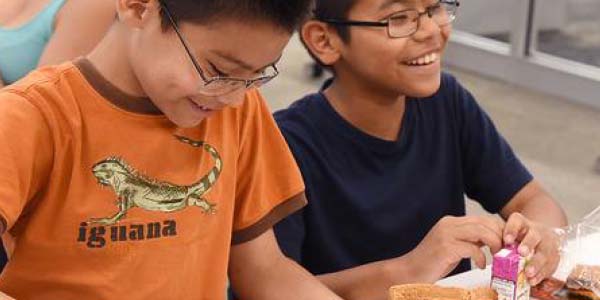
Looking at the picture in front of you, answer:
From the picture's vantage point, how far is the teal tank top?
1.57 metres

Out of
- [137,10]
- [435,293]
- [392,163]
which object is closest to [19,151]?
[137,10]

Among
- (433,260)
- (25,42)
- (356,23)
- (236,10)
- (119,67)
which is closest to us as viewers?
(236,10)

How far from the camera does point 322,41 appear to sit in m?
1.54

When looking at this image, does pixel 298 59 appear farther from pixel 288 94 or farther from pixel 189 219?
pixel 189 219

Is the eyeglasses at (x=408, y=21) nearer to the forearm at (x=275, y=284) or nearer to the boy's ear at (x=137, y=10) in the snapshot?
the forearm at (x=275, y=284)

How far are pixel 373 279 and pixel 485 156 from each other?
36 centimetres

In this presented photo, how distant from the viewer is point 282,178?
1285 millimetres

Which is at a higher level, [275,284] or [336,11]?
[336,11]

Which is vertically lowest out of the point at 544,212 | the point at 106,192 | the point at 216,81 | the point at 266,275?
the point at 544,212

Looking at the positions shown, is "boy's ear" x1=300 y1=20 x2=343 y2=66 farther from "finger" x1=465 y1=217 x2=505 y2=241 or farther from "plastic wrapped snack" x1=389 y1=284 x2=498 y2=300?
"plastic wrapped snack" x1=389 y1=284 x2=498 y2=300

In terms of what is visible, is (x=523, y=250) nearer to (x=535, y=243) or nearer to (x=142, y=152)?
(x=535, y=243)

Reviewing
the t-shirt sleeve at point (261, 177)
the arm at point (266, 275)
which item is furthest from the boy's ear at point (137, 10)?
the arm at point (266, 275)

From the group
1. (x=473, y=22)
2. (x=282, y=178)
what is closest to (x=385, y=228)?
(x=282, y=178)

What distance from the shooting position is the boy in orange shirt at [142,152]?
1002 millimetres
